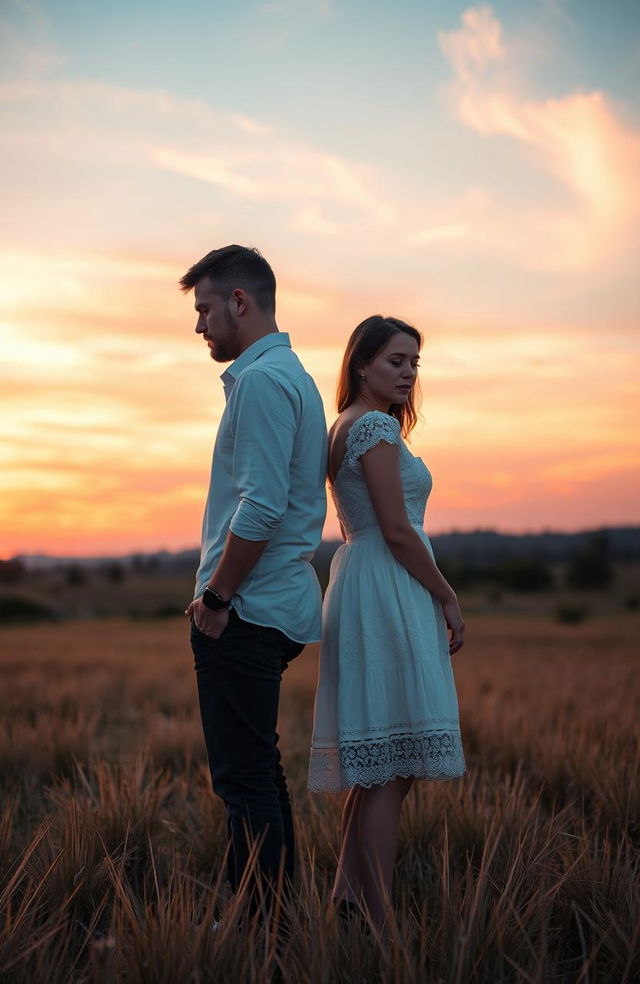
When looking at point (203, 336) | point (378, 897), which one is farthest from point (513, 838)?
point (203, 336)

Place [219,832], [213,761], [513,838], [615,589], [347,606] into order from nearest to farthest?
[213,761] < [347,606] < [513,838] < [219,832] < [615,589]

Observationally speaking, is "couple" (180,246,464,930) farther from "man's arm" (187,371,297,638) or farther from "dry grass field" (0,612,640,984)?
"dry grass field" (0,612,640,984)

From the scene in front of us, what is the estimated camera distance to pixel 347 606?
3.34 metres

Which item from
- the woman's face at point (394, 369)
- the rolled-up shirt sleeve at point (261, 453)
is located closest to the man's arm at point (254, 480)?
the rolled-up shirt sleeve at point (261, 453)

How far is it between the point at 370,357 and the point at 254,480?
798 millimetres

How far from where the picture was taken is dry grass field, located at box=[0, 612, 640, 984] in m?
2.47

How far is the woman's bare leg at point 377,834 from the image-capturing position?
3252 millimetres

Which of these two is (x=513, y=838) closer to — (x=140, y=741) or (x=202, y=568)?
(x=202, y=568)

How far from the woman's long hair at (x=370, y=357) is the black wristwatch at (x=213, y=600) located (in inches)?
38.9

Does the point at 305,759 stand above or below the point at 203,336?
below

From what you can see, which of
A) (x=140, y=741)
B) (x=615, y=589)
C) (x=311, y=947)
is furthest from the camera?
(x=615, y=589)

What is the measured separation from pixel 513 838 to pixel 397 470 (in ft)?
5.38

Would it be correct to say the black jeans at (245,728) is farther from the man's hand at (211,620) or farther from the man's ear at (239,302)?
the man's ear at (239,302)

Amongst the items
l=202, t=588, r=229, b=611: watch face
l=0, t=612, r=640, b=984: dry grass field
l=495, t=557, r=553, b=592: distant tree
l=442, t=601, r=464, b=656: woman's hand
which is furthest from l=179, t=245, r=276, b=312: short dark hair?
l=495, t=557, r=553, b=592: distant tree
